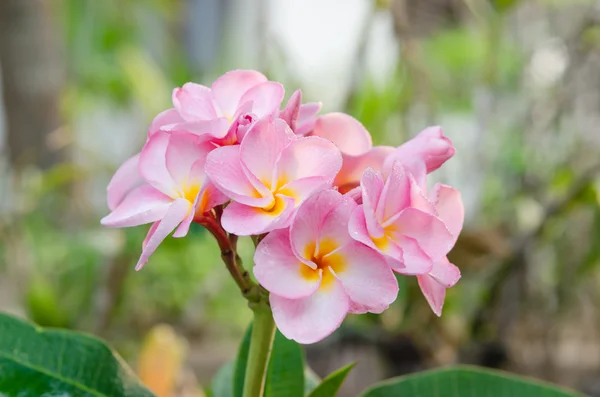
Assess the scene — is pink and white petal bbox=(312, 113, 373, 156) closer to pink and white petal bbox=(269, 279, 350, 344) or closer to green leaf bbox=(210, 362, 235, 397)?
pink and white petal bbox=(269, 279, 350, 344)

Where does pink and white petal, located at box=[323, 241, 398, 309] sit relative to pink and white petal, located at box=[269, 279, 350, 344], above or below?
above

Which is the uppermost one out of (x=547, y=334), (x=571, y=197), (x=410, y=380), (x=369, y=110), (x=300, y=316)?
(x=300, y=316)

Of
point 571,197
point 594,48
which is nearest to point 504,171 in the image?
point 594,48

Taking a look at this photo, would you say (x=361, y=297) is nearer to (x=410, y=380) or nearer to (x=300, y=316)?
(x=300, y=316)

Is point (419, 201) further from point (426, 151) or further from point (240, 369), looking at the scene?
point (240, 369)

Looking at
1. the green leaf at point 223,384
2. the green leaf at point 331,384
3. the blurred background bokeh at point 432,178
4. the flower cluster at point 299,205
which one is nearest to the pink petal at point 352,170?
the flower cluster at point 299,205

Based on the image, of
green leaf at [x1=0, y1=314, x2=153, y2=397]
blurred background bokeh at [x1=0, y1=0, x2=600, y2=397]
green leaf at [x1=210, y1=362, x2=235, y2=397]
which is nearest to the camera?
green leaf at [x1=0, y1=314, x2=153, y2=397]

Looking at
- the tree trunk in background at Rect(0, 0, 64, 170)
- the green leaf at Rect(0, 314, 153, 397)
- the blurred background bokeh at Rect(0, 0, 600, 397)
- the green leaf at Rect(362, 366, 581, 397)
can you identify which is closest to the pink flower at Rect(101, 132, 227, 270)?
the green leaf at Rect(0, 314, 153, 397)

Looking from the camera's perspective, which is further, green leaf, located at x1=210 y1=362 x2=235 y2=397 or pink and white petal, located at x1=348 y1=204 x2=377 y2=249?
green leaf, located at x1=210 y1=362 x2=235 y2=397

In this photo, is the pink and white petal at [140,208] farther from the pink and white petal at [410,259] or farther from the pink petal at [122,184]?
Answer: the pink and white petal at [410,259]
